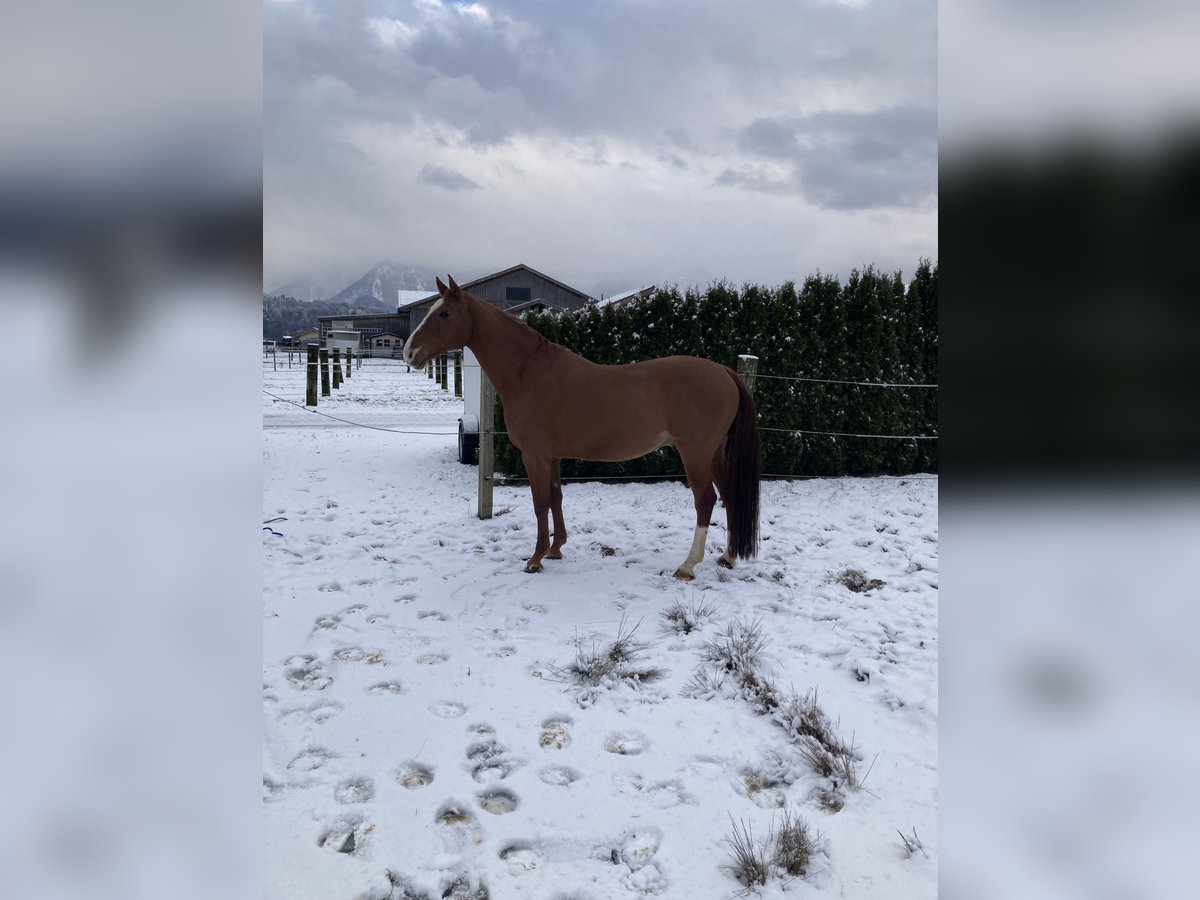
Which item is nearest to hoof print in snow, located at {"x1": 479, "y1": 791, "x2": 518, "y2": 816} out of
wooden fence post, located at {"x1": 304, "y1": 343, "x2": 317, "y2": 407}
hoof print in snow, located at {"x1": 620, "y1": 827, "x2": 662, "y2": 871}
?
hoof print in snow, located at {"x1": 620, "y1": 827, "x2": 662, "y2": 871}

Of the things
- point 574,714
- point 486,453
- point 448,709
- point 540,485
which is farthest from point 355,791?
point 486,453

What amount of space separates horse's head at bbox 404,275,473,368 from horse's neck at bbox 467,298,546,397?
0.26 ft

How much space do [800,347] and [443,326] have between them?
401 centimetres

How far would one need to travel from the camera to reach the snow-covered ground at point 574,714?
1.58 metres

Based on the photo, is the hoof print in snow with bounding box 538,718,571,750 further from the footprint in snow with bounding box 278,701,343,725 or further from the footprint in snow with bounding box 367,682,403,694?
the footprint in snow with bounding box 278,701,343,725

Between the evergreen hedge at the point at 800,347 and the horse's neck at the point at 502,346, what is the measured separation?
248 centimetres

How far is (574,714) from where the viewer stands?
7.32 feet

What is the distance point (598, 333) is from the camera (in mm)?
6426

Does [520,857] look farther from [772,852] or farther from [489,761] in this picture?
[772,852]

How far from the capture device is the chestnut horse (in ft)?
12.3

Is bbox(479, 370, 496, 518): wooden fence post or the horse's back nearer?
the horse's back
